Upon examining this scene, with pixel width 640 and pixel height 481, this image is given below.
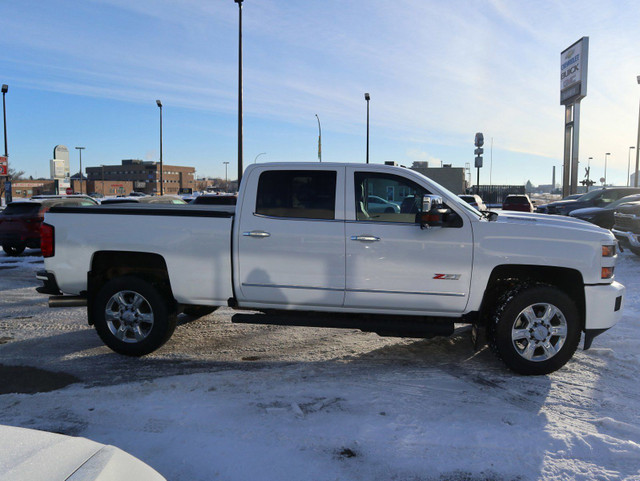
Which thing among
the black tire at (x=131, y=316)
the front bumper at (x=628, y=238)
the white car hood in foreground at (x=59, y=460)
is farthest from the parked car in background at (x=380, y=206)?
the front bumper at (x=628, y=238)

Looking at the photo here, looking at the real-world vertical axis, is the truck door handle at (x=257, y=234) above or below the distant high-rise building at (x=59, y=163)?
below

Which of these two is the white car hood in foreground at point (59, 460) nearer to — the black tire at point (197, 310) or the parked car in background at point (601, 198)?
the black tire at point (197, 310)

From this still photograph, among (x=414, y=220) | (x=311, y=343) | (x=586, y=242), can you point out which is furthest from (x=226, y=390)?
(x=586, y=242)

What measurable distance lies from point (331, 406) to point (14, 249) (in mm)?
13766

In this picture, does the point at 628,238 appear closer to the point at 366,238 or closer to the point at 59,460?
the point at 366,238

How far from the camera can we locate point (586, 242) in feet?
15.2

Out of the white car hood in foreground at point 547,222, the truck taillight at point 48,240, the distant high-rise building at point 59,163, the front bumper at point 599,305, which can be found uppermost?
the distant high-rise building at point 59,163

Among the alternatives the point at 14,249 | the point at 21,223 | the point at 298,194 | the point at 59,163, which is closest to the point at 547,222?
the point at 298,194

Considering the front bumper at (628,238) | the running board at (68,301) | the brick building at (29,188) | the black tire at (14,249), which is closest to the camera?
the running board at (68,301)

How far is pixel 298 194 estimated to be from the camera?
5055 mm

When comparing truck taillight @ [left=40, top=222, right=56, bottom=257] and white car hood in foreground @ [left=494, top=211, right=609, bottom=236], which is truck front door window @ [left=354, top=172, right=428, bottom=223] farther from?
truck taillight @ [left=40, top=222, right=56, bottom=257]

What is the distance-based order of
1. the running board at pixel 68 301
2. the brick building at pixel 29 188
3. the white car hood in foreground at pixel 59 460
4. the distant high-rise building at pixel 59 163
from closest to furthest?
1. the white car hood in foreground at pixel 59 460
2. the running board at pixel 68 301
3. the distant high-rise building at pixel 59 163
4. the brick building at pixel 29 188

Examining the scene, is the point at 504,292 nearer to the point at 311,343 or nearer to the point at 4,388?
the point at 311,343

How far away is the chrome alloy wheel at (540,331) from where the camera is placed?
464cm
